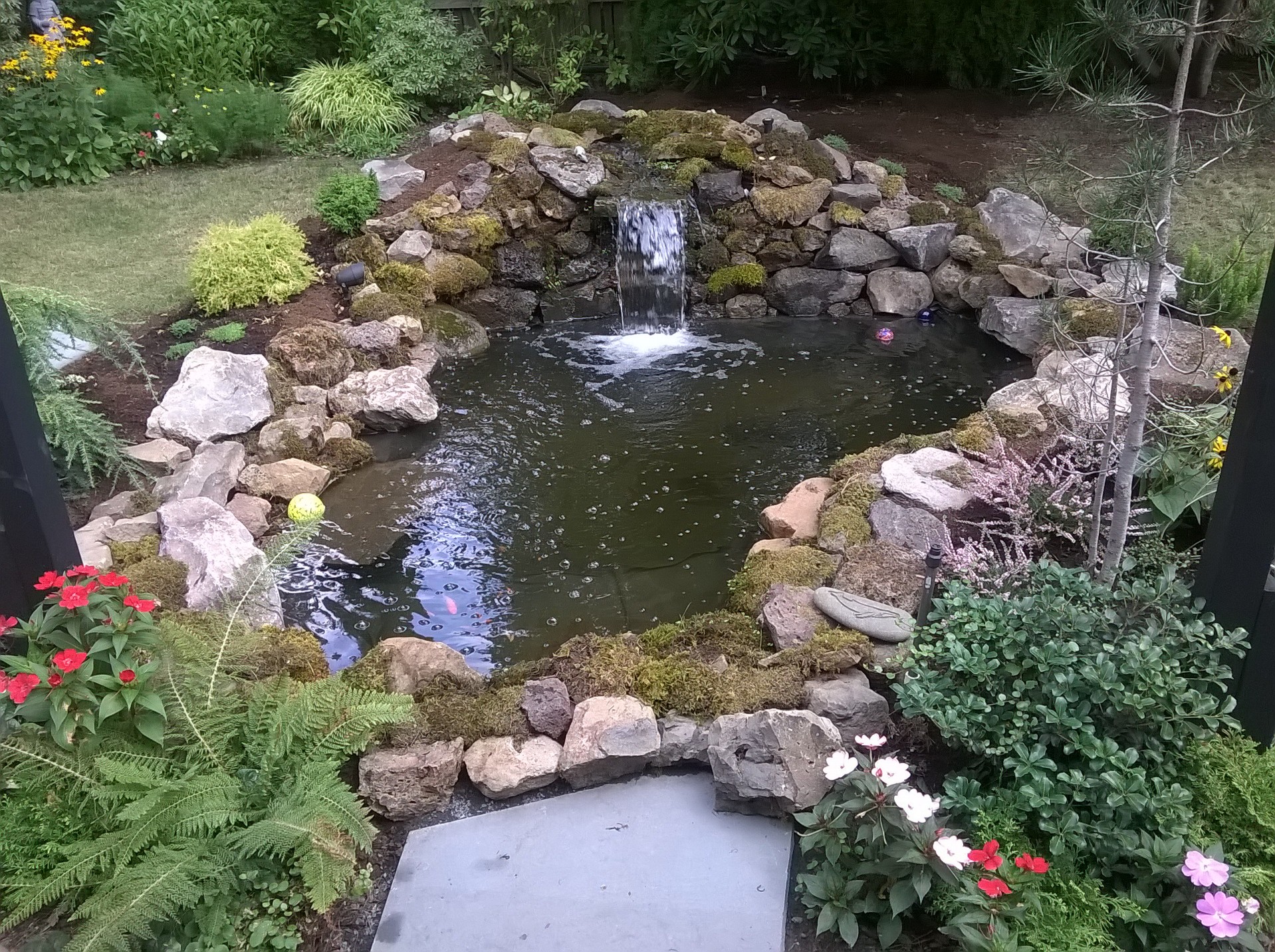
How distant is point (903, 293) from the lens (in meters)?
7.64

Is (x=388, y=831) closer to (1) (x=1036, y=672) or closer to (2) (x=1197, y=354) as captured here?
(1) (x=1036, y=672)

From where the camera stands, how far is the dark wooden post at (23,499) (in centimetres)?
283

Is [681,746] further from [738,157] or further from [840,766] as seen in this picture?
[738,157]

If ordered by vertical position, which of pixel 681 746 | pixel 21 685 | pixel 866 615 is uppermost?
pixel 21 685

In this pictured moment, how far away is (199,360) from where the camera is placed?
560 cm

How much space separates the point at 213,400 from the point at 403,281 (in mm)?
2020

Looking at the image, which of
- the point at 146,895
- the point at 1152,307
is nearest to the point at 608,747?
the point at 146,895

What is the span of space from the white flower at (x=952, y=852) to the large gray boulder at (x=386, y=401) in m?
4.28

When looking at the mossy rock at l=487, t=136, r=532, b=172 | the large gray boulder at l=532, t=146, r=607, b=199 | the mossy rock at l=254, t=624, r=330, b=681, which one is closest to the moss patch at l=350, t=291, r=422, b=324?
the mossy rock at l=487, t=136, r=532, b=172

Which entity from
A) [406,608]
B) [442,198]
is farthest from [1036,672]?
[442,198]

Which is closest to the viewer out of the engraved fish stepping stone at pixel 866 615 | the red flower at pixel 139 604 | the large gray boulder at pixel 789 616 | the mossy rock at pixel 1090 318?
the red flower at pixel 139 604

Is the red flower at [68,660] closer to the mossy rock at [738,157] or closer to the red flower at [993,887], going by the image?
the red flower at [993,887]

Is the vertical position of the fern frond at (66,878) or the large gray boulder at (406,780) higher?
the fern frond at (66,878)

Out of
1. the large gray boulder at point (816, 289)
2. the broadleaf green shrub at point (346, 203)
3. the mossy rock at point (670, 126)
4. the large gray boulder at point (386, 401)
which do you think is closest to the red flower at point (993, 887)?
the large gray boulder at point (386, 401)
